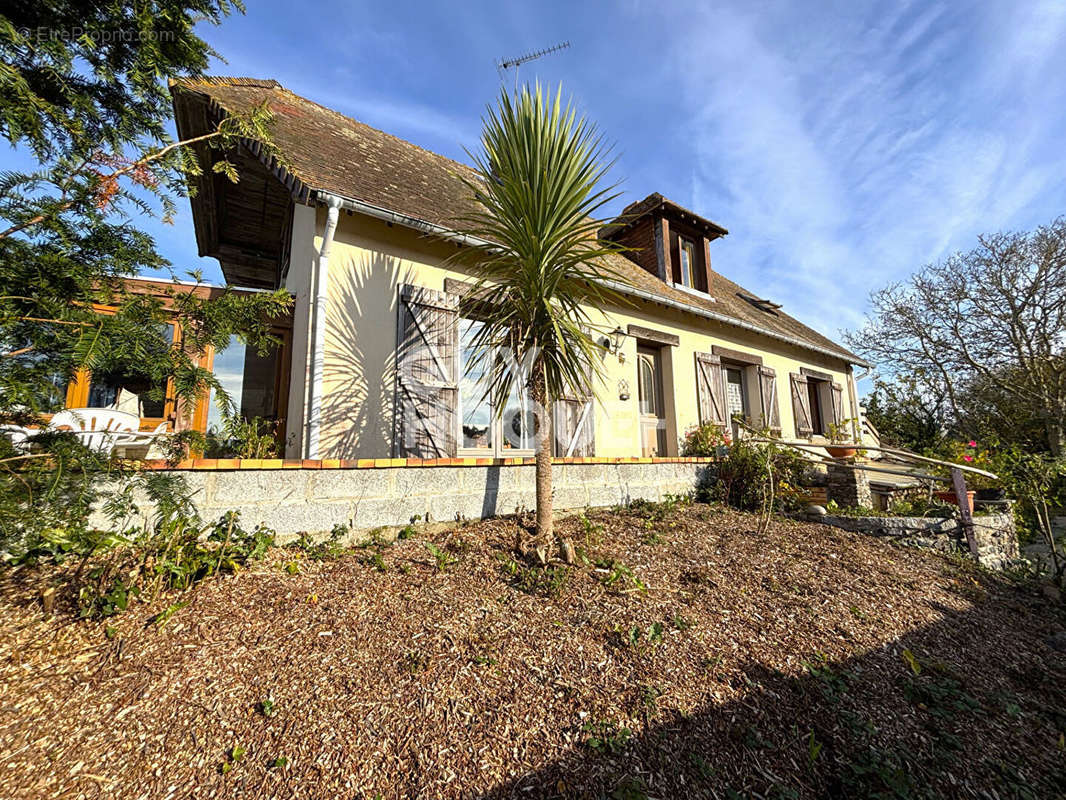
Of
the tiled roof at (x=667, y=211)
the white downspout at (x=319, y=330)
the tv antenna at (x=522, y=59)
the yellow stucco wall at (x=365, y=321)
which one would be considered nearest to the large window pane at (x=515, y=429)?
the yellow stucco wall at (x=365, y=321)

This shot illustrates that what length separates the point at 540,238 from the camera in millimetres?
3230

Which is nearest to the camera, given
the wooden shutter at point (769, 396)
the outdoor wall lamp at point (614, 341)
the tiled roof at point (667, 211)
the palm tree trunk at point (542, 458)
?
the palm tree trunk at point (542, 458)

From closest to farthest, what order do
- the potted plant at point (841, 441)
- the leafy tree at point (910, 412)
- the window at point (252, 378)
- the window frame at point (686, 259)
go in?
the window at point (252, 378) → the potted plant at point (841, 441) → the window frame at point (686, 259) → the leafy tree at point (910, 412)

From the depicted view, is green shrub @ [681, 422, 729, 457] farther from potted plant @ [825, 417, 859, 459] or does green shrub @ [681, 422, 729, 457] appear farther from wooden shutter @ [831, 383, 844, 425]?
wooden shutter @ [831, 383, 844, 425]

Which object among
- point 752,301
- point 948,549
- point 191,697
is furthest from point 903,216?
point 191,697

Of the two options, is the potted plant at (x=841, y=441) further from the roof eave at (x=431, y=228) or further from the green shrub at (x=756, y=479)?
the roof eave at (x=431, y=228)

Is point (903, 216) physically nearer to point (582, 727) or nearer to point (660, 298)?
point (660, 298)

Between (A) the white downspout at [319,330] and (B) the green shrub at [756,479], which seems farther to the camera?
(B) the green shrub at [756,479]

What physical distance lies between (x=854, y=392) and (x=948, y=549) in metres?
7.15

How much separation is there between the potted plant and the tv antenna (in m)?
5.84

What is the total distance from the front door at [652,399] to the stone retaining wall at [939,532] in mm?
2751

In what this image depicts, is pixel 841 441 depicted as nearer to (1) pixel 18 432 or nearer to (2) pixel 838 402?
(2) pixel 838 402

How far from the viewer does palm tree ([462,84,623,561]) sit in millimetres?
3240

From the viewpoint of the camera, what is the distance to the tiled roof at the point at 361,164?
13.9ft
